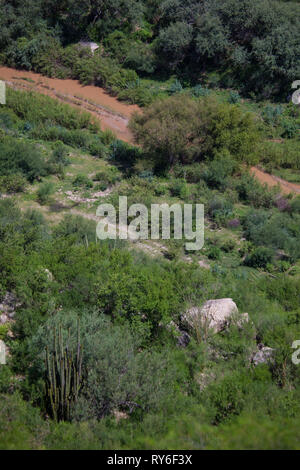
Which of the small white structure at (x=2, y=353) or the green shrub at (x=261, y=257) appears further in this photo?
the green shrub at (x=261, y=257)

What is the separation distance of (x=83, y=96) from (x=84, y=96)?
0.06 meters

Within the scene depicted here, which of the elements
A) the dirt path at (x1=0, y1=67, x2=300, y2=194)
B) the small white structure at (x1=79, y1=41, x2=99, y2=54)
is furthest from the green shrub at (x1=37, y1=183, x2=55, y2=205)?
the small white structure at (x1=79, y1=41, x2=99, y2=54)

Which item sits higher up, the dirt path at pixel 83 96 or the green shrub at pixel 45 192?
the dirt path at pixel 83 96

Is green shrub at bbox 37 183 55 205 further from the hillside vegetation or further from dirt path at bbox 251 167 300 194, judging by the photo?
dirt path at bbox 251 167 300 194

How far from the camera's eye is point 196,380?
347 inches

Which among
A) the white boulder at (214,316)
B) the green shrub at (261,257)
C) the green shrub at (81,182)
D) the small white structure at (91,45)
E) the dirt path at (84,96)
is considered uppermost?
the small white structure at (91,45)

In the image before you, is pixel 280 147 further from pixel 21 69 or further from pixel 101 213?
pixel 21 69

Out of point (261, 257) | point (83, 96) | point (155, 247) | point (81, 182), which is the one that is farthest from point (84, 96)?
point (261, 257)

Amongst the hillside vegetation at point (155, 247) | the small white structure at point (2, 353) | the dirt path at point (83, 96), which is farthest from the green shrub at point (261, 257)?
the dirt path at point (83, 96)

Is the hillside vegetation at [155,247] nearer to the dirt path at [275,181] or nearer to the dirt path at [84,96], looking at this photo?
the dirt path at [275,181]

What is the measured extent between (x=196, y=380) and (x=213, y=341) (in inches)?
44.7

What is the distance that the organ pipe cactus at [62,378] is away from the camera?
25.5 feet

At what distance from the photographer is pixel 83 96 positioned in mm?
26609

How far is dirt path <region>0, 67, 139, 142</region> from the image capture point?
24.2 m
